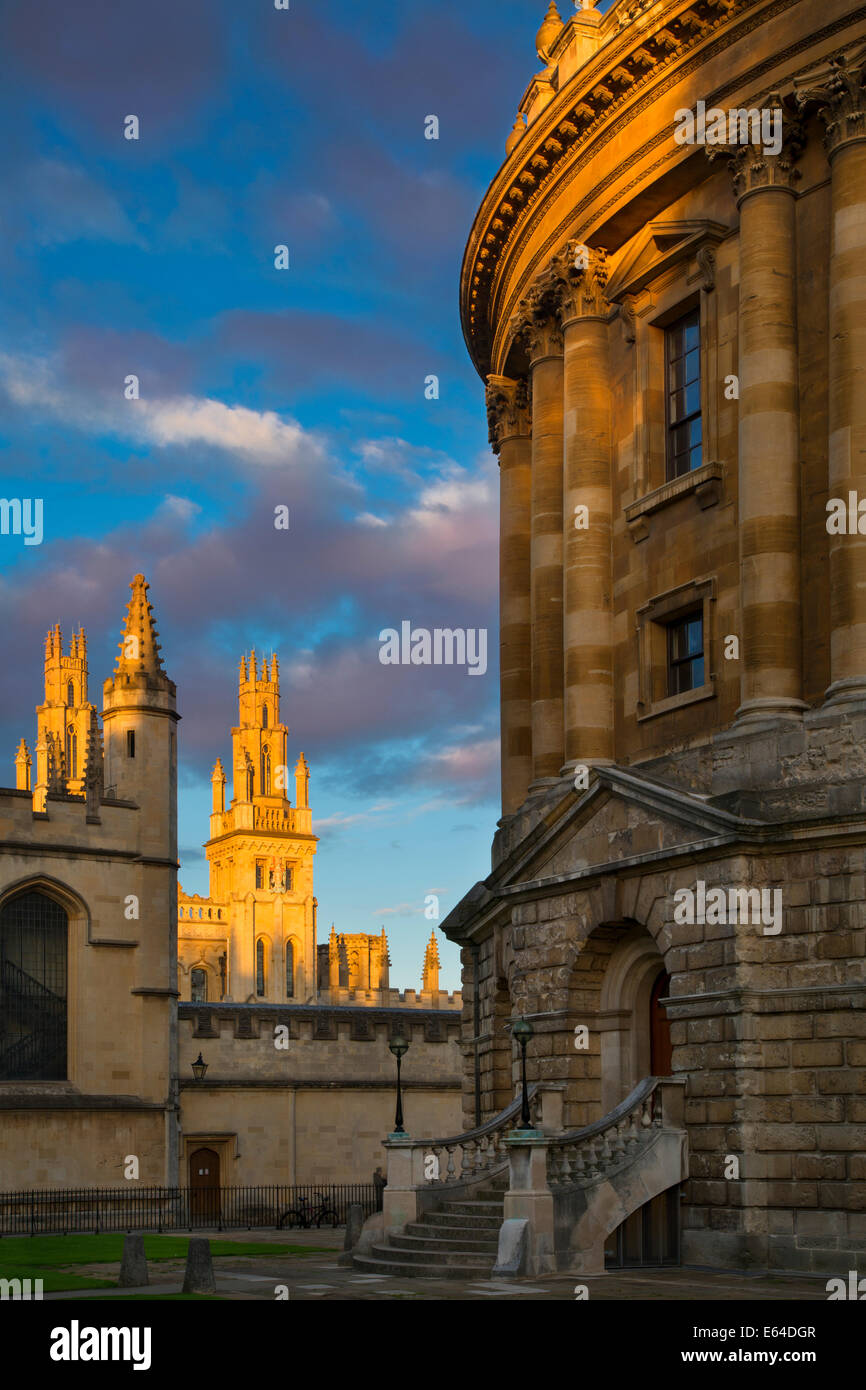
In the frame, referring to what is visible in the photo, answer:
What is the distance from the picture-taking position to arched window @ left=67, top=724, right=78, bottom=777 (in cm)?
11601

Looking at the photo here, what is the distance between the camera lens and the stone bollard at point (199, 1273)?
22109 millimetres

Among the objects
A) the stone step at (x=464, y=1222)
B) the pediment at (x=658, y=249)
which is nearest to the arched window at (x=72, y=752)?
the pediment at (x=658, y=249)

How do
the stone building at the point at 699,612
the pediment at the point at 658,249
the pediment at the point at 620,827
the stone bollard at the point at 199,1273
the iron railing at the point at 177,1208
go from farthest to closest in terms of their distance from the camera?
the iron railing at the point at 177,1208 < the pediment at the point at 658,249 < the pediment at the point at 620,827 < the stone building at the point at 699,612 < the stone bollard at the point at 199,1273

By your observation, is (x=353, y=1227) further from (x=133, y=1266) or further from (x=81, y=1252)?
(x=133, y=1266)

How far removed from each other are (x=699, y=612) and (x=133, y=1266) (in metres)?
14.1

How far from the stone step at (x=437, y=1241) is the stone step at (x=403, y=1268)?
30 cm

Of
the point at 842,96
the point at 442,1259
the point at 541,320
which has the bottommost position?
the point at 442,1259

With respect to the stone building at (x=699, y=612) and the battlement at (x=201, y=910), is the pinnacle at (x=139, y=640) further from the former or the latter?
the battlement at (x=201, y=910)

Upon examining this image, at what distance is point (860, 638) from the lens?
2594cm

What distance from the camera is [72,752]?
11975 centimetres

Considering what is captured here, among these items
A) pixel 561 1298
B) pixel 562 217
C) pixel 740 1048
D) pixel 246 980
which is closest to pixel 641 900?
pixel 740 1048

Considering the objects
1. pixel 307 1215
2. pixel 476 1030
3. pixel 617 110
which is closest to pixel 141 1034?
pixel 307 1215

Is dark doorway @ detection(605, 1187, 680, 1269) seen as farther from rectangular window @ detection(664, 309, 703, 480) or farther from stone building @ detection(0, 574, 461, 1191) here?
stone building @ detection(0, 574, 461, 1191)

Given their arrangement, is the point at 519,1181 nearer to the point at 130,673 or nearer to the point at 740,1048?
the point at 740,1048
